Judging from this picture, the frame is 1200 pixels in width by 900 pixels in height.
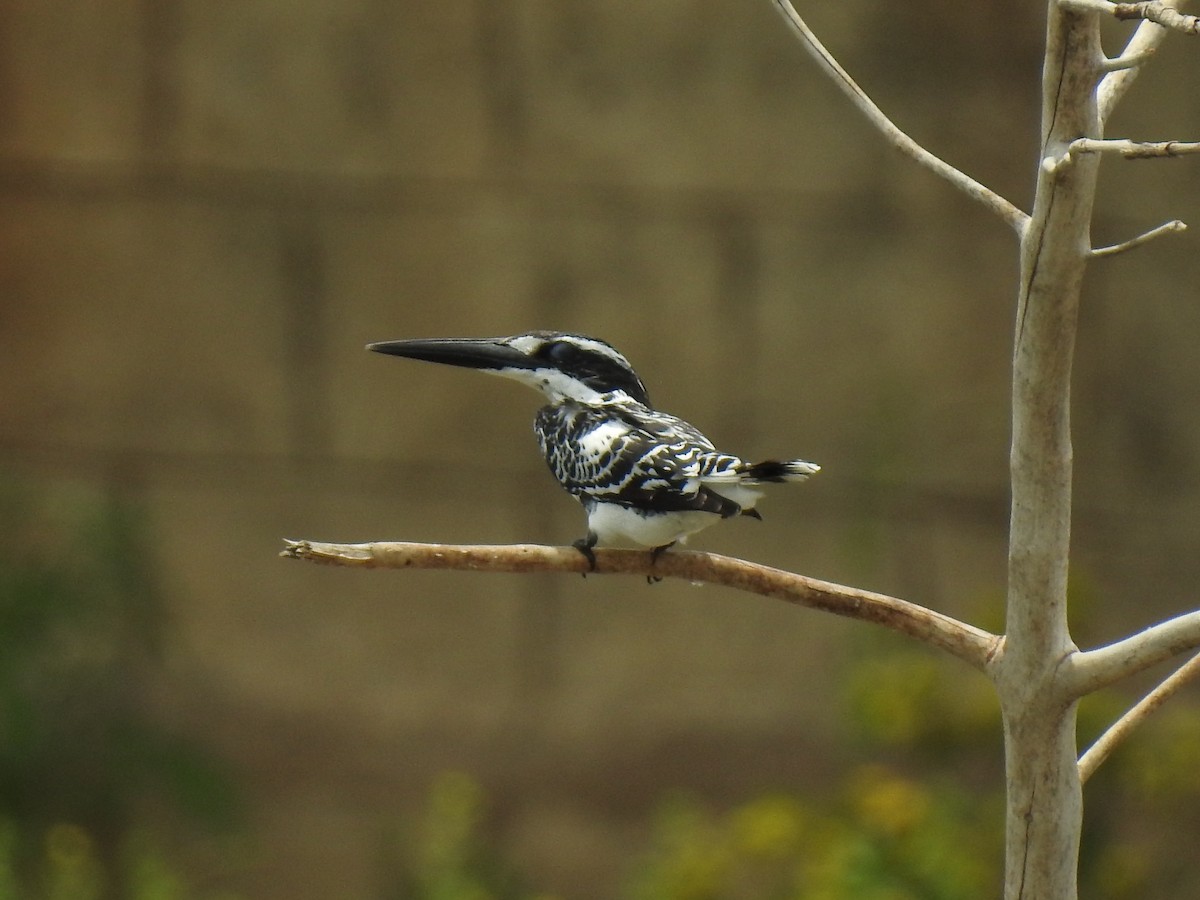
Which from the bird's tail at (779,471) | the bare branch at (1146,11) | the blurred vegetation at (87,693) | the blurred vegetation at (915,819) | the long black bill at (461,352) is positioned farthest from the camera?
the blurred vegetation at (87,693)

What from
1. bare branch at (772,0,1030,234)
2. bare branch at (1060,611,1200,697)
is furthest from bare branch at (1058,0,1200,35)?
bare branch at (1060,611,1200,697)

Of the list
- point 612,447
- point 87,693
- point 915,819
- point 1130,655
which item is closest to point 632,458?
point 612,447

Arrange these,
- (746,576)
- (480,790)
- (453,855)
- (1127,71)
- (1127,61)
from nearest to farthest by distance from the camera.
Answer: (1127,61)
(1127,71)
(746,576)
(453,855)
(480,790)

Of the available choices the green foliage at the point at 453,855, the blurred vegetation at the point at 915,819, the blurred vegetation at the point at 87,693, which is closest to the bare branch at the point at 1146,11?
the blurred vegetation at the point at 915,819

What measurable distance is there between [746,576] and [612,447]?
312mm

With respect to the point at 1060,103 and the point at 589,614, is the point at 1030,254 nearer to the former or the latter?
the point at 1060,103

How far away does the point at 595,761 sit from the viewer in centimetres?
319

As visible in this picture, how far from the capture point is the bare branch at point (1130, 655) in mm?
1085

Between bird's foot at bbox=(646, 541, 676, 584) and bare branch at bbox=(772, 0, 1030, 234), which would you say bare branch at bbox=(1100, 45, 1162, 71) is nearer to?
bare branch at bbox=(772, 0, 1030, 234)

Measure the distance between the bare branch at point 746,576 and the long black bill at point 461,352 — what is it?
0.23m

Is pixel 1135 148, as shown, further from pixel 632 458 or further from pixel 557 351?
pixel 557 351

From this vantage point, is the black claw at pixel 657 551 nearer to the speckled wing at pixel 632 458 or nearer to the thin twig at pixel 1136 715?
the speckled wing at pixel 632 458

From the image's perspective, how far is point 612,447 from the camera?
1.65 meters

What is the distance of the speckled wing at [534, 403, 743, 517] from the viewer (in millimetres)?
1555
